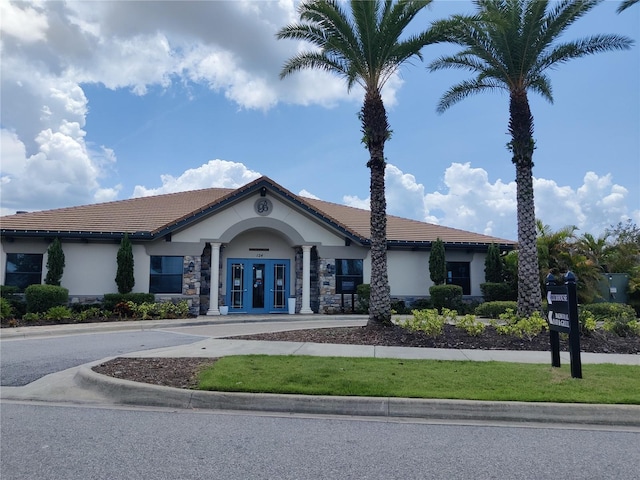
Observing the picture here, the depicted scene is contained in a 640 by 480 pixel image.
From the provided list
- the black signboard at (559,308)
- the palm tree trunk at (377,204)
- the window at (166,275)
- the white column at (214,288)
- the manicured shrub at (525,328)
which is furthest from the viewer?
the white column at (214,288)

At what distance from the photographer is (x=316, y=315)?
20031 millimetres

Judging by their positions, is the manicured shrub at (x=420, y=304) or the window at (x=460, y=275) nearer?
the manicured shrub at (x=420, y=304)

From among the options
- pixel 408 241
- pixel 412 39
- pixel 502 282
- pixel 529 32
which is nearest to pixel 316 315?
pixel 408 241

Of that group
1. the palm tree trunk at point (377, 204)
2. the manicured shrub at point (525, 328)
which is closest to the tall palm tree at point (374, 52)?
the palm tree trunk at point (377, 204)

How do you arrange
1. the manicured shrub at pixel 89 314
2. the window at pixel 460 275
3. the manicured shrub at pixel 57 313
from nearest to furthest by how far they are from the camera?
1. the manicured shrub at pixel 57 313
2. the manicured shrub at pixel 89 314
3. the window at pixel 460 275

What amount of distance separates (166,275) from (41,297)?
177 inches

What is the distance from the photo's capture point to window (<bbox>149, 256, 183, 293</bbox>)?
19.8 metres

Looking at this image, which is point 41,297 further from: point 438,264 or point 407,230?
point 407,230

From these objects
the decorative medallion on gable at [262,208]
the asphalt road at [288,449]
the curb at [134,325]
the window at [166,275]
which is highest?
the decorative medallion on gable at [262,208]

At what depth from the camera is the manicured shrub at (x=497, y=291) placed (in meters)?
21.2

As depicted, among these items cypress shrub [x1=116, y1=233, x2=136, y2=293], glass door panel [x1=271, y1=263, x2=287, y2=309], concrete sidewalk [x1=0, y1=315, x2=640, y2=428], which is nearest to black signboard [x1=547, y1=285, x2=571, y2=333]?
concrete sidewalk [x1=0, y1=315, x2=640, y2=428]

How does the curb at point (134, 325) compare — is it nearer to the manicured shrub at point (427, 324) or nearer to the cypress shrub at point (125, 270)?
the cypress shrub at point (125, 270)

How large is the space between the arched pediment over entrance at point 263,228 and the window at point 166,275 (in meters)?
2.14

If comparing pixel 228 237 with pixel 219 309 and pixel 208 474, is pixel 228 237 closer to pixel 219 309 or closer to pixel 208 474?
pixel 219 309
